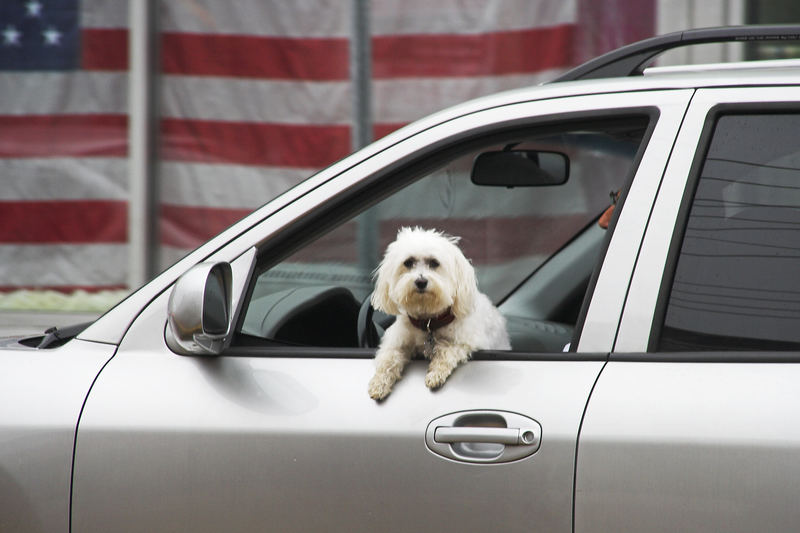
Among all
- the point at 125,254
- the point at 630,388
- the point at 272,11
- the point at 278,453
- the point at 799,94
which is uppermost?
the point at 272,11

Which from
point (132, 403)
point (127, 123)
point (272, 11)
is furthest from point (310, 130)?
point (132, 403)

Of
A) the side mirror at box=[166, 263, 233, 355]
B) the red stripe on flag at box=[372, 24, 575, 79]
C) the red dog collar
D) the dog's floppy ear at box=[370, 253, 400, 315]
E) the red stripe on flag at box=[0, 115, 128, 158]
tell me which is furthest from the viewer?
the red stripe on flag at box=[0, 115, 128, 158]

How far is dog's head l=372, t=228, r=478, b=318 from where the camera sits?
2346 mm

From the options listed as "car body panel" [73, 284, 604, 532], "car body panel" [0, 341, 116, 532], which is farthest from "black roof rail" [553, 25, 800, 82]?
"car body panel" [0, 341, 116, 532]

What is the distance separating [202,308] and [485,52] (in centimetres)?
487

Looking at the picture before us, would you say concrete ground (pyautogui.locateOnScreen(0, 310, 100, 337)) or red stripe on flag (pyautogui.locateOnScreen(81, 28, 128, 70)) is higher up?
red stripe on flag (pyautogui.locateOnScreen(81, 28, 128, 70))

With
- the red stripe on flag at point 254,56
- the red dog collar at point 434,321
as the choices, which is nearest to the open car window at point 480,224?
the red dog collar at point 434,321

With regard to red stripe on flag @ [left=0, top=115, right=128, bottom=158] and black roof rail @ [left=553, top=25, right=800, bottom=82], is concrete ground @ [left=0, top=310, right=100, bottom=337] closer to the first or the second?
red stripe on flag @ [left=0, top=115, right=128, bottom=158]

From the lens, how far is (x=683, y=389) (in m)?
1.83

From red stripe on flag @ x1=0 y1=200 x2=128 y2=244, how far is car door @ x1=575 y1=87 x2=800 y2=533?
5.43 meters

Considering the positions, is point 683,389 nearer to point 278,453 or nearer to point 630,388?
point 630,388

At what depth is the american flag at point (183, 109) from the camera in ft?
21.8

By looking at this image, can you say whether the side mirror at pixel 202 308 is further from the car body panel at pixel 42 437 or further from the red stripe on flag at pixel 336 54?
the red stripe on flag at pixel 336 54

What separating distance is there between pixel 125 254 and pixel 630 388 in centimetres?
547
